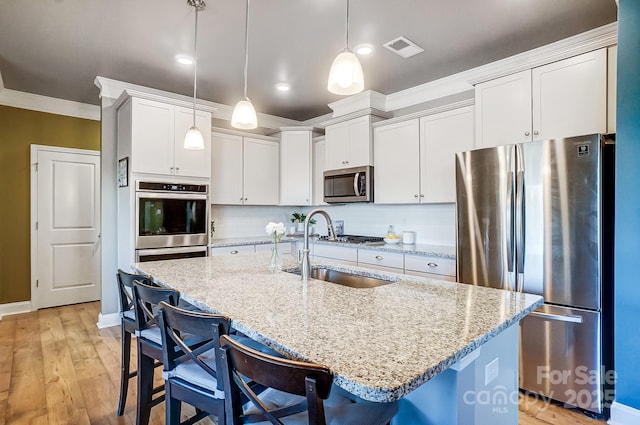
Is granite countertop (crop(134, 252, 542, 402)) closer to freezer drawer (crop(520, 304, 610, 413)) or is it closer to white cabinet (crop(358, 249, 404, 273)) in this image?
freezer drawer (crop(520, 304, 610, 413))

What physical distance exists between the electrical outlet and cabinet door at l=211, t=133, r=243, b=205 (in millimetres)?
3633

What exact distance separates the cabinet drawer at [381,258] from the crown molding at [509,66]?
176 cm

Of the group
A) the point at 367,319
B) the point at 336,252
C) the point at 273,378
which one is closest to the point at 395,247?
the point at 336,252

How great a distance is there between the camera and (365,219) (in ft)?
15.0

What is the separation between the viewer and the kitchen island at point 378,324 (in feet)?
2.84

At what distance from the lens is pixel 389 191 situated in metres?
3.91

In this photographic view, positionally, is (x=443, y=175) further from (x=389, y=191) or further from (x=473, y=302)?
(x=473, y=302)

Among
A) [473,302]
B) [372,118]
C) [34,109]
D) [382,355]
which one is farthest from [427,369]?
[34,109]

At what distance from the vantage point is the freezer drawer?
216 cm

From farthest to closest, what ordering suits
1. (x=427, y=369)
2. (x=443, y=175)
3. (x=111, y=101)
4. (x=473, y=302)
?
1. (x=111, y=101)
2. (x=443, y=175)
3. (x=473, y=302)
4. (x=427, y=369)

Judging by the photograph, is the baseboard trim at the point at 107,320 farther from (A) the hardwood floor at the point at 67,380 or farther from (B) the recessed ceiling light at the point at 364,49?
(B) the recessed ceiling light at the point at 364,49

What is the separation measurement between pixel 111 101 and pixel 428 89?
3492 millimetres

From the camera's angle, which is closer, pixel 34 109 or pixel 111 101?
pixel 111 101

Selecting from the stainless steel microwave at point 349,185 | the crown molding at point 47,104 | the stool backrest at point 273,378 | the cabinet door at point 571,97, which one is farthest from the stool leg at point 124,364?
the crown molding at point 47,104
